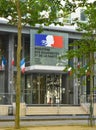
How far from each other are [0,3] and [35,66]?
72.6ft

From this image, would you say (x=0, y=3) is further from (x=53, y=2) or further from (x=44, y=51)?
(x=44, y=51)

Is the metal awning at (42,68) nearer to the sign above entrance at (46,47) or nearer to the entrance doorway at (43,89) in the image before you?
the sign above entrance at (46,47)

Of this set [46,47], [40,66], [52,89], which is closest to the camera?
[40,66]

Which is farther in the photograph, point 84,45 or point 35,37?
point 35,37

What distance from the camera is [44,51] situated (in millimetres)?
45500

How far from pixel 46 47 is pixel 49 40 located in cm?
86

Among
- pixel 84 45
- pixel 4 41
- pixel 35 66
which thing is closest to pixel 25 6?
pixel 84 45

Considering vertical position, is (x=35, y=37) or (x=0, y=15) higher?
(x=0, y=15)

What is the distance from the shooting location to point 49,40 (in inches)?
1821

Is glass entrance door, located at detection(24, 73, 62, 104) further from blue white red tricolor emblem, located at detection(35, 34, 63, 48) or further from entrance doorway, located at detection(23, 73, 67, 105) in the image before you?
blue white red tricolor emblem, located at detection(35, 34, 63, 48)

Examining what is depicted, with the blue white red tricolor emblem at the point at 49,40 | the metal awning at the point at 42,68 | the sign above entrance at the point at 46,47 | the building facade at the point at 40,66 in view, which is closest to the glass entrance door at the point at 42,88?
the building facade at the point at 40,66

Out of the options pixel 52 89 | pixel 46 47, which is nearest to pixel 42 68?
pixel 46 47

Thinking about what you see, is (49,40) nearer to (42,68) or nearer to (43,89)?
(42,68)

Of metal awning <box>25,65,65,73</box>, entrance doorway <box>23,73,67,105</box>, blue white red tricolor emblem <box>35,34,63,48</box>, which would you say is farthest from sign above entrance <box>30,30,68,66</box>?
entrance doorway <box>23,73,67,105</box>
